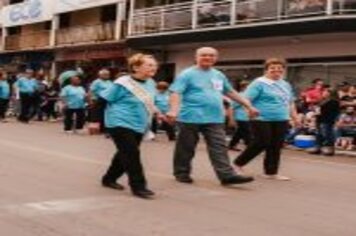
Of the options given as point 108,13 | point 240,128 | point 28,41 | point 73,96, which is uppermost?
point 108,13

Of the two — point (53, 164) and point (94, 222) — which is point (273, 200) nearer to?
point (94, 222)

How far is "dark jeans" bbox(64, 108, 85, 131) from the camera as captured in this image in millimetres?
23047

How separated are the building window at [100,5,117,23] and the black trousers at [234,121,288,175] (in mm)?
29612

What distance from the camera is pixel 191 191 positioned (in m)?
10.1

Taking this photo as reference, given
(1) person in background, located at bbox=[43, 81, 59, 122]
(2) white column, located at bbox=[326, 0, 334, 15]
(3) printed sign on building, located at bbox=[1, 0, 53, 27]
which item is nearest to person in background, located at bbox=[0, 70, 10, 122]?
(1) person in background, located at bbox=[43, 81, 59, 122]

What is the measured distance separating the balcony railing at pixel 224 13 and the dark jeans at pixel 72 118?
22.2ft


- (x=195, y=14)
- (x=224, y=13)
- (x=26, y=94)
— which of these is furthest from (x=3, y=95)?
(x=224, y=13)

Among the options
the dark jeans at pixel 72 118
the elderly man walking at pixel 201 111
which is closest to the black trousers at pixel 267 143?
the elderly man walking at pixel 201 111

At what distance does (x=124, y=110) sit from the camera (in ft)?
31.9

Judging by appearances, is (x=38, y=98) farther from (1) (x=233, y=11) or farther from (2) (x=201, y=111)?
(2) (x=201, y=111)

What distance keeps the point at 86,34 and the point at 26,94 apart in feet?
45.4

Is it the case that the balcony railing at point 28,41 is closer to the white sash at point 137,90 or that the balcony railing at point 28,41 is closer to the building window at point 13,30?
the building window at point 13,30

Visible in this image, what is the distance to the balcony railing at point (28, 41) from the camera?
47125 mm

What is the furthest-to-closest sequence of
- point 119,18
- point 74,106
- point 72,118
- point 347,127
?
point 119,18, point 74,106, point 72,118, point 347,127
